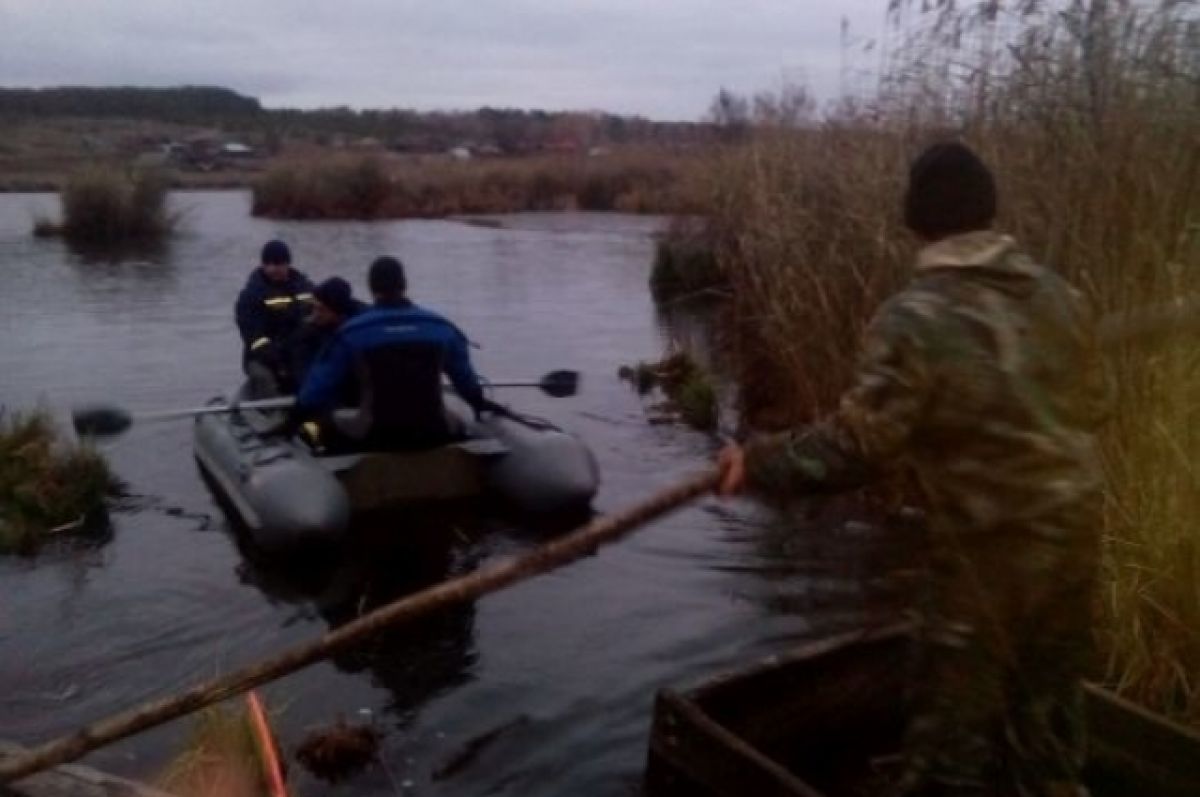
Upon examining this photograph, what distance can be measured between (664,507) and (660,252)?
17.7m

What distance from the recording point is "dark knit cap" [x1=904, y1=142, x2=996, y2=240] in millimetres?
4043

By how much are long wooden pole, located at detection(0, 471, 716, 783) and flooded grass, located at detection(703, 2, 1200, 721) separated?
85.2 inches

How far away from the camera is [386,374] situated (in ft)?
31.0

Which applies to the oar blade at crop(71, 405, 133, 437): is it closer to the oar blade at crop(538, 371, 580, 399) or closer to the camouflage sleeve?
the oar blade at crop(538, 371, 580, 399)

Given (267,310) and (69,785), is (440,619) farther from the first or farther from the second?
(267,310)

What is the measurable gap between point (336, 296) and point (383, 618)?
651 centimetres

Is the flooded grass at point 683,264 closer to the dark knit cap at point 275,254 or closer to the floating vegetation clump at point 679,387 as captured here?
the floating vegetation clump at point 679,387

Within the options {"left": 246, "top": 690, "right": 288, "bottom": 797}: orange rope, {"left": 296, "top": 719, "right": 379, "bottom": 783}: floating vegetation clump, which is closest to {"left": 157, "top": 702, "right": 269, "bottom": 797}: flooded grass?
{"left": 246, "top": 690, "right": 288, "bottom": 797}: orange rope

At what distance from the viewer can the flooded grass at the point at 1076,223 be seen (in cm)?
548

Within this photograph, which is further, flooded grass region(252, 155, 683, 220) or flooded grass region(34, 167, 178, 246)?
flooded grass region(252, 155, 683, 220)

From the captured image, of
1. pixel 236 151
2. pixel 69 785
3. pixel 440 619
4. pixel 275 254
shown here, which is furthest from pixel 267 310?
pixel 236 151

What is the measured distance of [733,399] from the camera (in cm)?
1386

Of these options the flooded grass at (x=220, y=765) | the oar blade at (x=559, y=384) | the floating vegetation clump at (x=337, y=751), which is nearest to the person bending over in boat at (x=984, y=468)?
the flooded grass at (x=220, y=765)

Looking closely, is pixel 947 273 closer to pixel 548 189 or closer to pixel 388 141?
pixel 548 189
